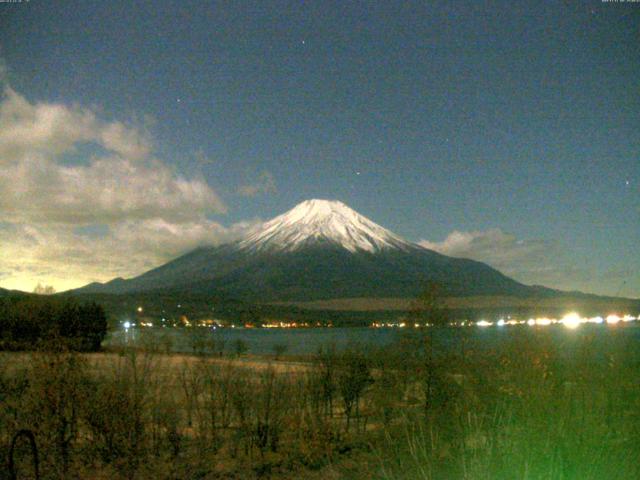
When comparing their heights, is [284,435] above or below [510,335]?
below

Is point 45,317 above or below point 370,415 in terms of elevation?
above

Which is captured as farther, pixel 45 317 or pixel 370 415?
pixel 45 317

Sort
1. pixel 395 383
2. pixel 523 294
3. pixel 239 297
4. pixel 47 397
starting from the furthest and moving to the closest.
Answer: pixel 523 294
pixel 239 297
pixel 395 383
pixel 47 397

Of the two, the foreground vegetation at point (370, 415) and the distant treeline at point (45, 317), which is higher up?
the distant treeline at point (45, 317)

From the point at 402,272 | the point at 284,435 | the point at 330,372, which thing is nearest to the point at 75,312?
the point at 330,372

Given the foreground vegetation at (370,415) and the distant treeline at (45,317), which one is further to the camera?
the distant treeline at (45,317)

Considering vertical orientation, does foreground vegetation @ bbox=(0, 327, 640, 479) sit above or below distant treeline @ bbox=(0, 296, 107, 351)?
below

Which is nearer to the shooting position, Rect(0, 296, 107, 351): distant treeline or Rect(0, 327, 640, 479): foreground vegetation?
Rect(0, 327, 640, 479): foreground vegetation

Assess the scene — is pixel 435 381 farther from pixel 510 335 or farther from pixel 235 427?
pixel 235 427
